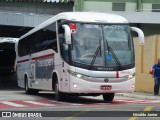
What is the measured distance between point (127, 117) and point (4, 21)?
1038 inches

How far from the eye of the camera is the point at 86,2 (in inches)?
1780

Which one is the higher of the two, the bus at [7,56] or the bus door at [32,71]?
the bus door at [32,71]

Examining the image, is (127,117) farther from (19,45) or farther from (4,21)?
(4,21)

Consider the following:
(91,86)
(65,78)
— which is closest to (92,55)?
(91,86)

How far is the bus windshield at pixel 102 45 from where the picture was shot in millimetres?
20156

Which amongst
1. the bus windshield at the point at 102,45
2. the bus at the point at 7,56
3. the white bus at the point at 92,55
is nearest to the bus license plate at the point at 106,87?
the white bus at the point at 92,55

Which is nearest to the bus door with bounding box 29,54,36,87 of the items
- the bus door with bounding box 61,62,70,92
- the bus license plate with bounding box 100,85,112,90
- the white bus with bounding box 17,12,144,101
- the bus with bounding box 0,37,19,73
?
the white bus with bounding box 17,12,144,101

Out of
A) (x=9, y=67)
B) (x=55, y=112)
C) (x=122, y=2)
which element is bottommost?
(x=9, y=67)

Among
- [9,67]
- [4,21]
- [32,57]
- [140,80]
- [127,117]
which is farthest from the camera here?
[9,67]

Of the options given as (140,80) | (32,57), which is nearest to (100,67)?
(32,57)

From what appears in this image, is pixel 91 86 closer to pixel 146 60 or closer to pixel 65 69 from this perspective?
pixel 65 69

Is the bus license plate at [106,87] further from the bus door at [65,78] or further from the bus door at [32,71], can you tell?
the bus door at [32,71]

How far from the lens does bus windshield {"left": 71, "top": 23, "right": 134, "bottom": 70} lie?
66.1ft

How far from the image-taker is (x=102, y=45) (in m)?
20.4
